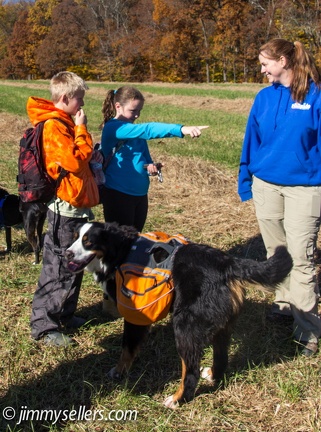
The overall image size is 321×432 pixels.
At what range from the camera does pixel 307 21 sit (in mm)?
41281

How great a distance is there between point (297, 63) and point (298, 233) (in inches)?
52.0

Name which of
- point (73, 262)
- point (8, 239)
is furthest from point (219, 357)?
point (8, 239)

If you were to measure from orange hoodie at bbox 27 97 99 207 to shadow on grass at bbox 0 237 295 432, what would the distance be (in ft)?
4.11

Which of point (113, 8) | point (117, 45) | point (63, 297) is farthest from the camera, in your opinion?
point (113, 8)

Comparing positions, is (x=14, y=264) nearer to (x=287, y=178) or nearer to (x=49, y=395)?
(x=49, y=395)

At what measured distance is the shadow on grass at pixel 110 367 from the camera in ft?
10.00

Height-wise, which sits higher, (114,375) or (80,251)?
(80,251)

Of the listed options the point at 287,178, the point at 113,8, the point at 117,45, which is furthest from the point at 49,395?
the point at 113,8

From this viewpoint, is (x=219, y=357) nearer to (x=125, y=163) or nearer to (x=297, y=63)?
(x=125, y=163)

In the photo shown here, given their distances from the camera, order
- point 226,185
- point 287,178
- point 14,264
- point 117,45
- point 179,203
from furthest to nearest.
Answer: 1. point 117,45
2. point 226,185
3. point 179,203
4. point 14,264
5. point 287,178

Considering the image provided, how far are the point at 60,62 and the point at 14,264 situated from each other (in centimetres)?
6398

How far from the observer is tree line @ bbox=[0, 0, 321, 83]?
1848 inches

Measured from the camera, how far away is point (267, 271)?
2.90m

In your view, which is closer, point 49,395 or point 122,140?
point 49,395
